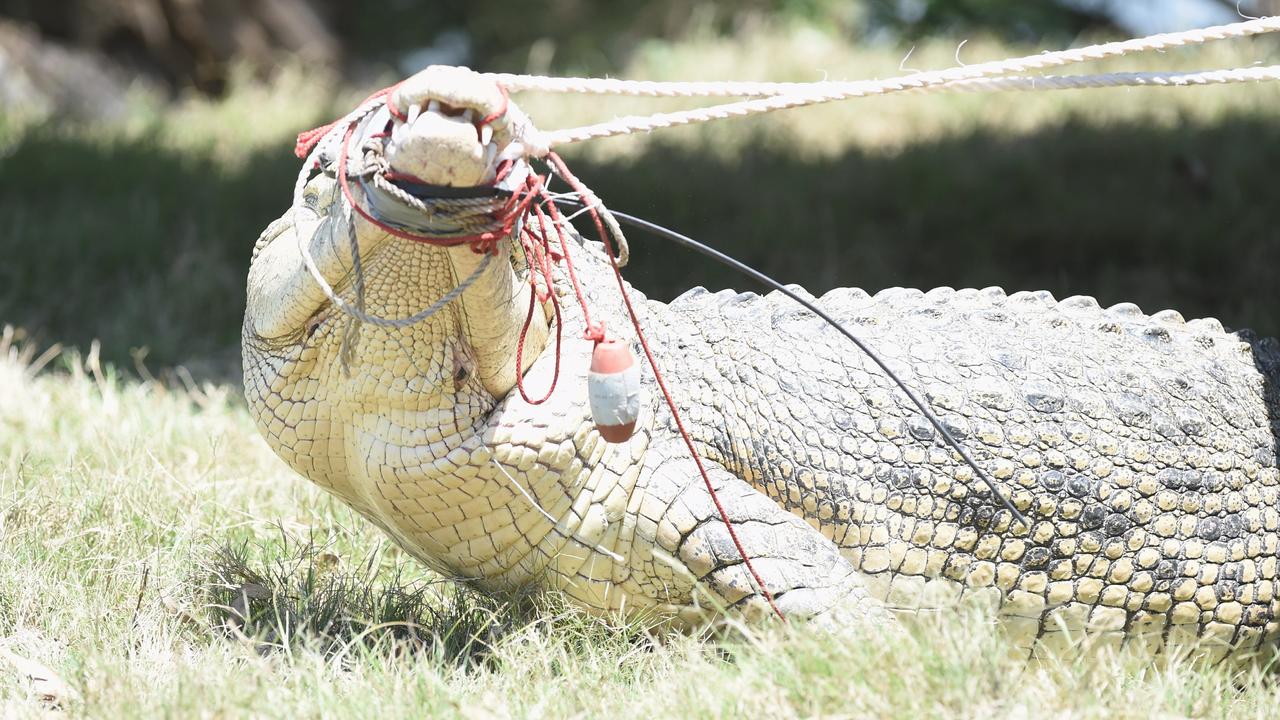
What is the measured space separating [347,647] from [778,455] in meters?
0.83

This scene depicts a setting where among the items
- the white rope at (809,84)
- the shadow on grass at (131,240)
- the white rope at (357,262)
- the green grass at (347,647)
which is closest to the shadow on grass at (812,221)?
the shadow on grass at (131,240)

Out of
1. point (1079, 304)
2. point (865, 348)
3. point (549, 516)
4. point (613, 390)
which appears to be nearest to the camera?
point (613, 390)

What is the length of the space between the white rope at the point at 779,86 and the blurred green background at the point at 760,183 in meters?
1.31

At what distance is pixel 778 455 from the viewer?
7.50ft

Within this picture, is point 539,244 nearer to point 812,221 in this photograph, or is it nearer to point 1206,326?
point 1206,326

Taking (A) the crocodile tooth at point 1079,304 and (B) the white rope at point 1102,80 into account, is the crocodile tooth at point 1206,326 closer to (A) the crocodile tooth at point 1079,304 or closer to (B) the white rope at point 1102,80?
(A) the crocodile tooth at point 1079,304

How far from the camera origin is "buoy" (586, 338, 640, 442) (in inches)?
75.3

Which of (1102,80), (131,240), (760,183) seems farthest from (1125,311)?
(131,240)

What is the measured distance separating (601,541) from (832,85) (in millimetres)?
889

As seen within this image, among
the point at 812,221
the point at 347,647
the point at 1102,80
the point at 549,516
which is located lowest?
the point at 347,647

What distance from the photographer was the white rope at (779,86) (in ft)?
6.70

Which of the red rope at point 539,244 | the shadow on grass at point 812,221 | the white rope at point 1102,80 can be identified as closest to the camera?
the red rope at point 539,244

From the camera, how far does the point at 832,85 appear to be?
2.19 m

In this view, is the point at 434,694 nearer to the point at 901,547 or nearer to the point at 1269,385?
the point at 901,547
